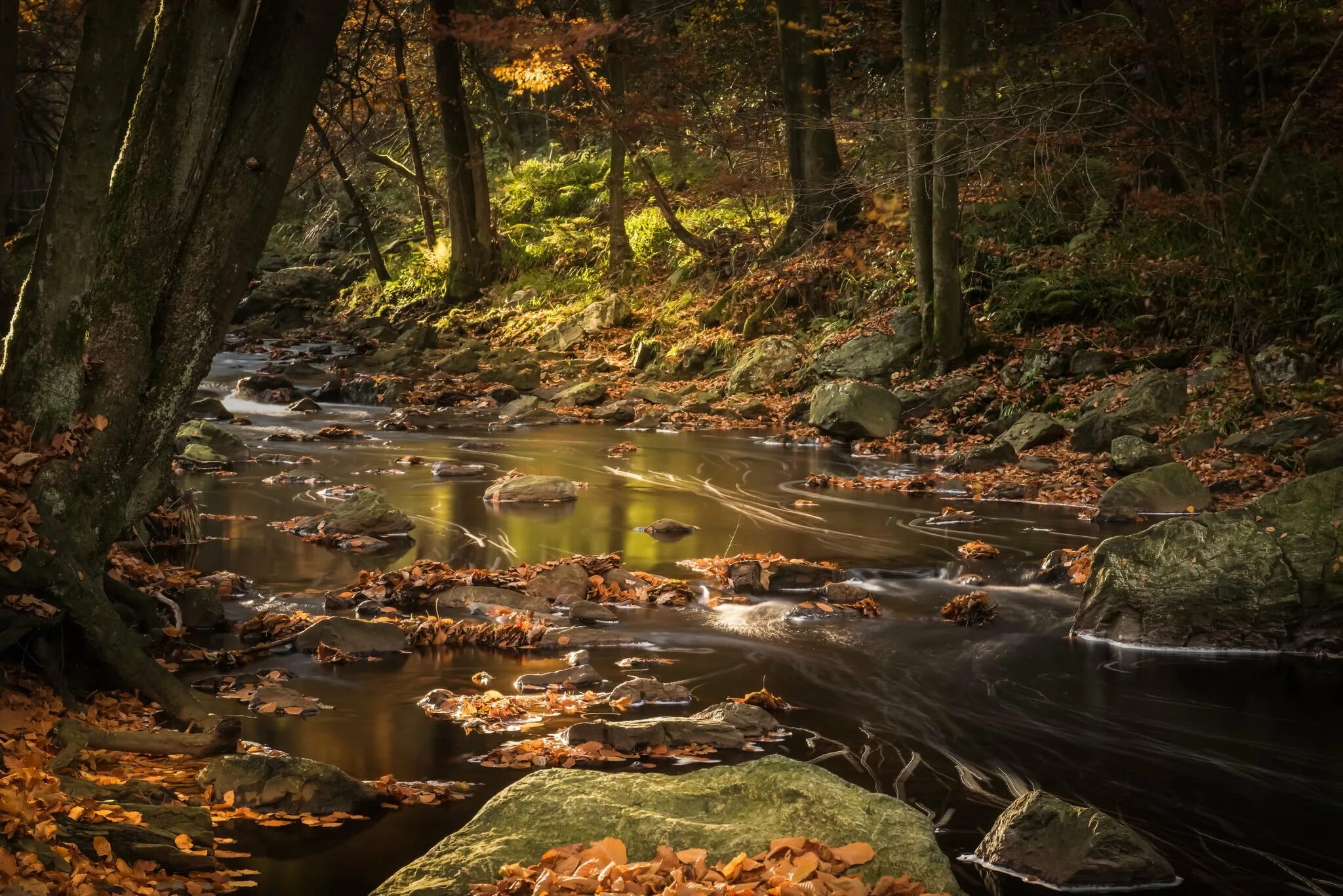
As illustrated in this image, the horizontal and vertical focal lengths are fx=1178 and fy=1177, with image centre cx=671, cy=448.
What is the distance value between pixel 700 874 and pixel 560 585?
5533 mm

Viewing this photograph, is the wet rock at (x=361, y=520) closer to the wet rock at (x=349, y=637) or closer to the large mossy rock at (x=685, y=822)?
the wet rock at (x=349, y=637)

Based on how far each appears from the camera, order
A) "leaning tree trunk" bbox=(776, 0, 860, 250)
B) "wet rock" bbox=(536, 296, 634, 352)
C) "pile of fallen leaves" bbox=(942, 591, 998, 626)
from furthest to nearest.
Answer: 1. "wet rock" bbox=(536, 296, 634, 352)
2. "leaning tree trunk" bbox=(776, 0, 860, 250)
3. "pile of fallen leaves" bbox=(942, 591, 998, 626)

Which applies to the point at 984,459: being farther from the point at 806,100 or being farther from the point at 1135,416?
the point at 806,100

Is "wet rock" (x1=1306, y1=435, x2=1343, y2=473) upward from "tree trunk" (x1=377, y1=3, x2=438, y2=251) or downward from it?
downward

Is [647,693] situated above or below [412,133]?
below

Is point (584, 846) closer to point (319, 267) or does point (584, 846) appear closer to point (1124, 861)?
point (1124, 861)

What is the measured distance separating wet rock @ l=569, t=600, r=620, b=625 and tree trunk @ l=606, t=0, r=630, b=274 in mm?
15782

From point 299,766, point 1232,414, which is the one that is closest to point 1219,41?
point 1232,414

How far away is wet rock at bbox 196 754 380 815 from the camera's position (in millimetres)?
5145

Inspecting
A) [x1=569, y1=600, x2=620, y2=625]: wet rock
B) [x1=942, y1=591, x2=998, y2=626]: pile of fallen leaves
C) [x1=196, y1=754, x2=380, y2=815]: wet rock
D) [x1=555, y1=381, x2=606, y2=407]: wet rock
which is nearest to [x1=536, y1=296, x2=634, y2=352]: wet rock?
[x1=555, y1=381, x2=606, y2=407]: wet rock

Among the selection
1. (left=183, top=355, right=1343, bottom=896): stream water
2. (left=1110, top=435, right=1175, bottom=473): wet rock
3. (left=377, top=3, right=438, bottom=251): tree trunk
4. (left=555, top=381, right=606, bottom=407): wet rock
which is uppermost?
(left=377, top=3, right=438, bottom=251): tree trunk

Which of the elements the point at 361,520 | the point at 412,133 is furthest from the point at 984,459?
the point at 412,133

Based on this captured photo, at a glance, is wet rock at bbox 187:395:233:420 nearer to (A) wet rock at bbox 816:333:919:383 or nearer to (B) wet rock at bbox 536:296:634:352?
(B) wet rock at bbox 536:296:634:352

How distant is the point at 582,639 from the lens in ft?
26.9
